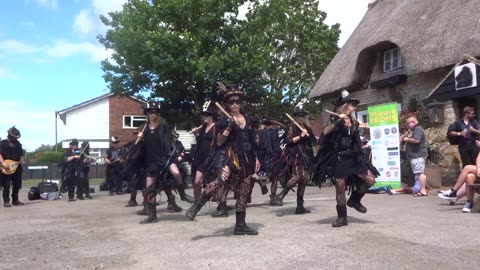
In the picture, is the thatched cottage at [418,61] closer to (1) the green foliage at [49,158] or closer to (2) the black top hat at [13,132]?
(2) the black top hat at [13,132]

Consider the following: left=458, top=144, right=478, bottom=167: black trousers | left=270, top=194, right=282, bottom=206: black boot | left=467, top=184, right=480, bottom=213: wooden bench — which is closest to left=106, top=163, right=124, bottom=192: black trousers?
left=270, top=194, right=282, bottom=206: black boot

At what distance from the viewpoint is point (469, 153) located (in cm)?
1044

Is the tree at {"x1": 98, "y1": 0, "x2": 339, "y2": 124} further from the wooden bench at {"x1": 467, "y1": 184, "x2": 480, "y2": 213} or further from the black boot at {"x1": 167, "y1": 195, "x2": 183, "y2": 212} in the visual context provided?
the wooden bench at {"x1": 467, "y1": 184, "x2": 480, "y2": 213}

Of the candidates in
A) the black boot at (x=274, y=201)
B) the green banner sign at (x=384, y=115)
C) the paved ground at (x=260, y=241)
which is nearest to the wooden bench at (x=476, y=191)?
the paved ground at (x=260, y=241)

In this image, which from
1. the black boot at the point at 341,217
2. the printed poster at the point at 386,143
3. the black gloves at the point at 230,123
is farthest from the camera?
the printed poster at the point at 386,143

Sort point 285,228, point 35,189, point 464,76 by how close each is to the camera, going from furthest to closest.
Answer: point 35,189, point 464,76, point 285,228

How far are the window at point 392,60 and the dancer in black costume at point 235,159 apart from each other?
456 inches

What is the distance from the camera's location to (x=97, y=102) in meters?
49.8

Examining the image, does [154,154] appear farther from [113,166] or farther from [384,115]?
[113,166]

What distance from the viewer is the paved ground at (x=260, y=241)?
5.09m

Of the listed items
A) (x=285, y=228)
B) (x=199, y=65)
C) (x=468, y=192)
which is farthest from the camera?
(x=199, y=65)

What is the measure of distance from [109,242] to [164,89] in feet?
54.1

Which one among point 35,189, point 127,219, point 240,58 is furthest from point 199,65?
point 127,219

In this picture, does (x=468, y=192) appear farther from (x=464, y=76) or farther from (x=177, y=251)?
(x=464, y=76)
